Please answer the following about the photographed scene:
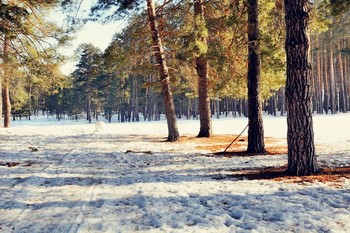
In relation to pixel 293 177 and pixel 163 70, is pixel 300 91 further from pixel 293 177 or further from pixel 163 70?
pixel 163 70

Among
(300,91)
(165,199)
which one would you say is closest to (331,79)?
(300,91)

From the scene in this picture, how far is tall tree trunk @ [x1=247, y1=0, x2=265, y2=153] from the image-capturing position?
9.41 meters

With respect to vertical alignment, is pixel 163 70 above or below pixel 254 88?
above

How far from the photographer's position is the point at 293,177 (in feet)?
19.9

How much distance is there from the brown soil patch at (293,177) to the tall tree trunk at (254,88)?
2532 millimetres

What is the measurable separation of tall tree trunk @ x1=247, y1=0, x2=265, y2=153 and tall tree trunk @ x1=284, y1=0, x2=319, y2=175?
3036 millimetres

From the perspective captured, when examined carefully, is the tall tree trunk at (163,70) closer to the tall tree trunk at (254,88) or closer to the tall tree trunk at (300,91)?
the tall tree trunk at (254,88)

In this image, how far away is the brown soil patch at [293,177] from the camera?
18.8 feet

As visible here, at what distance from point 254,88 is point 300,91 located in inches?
131

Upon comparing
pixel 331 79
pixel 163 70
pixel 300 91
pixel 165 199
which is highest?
pixel 331 79

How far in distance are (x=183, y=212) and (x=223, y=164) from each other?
3936 mm

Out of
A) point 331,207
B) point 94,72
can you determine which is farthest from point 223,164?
point 94,72

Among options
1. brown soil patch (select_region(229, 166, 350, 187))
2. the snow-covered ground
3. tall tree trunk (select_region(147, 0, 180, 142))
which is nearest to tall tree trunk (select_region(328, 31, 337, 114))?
tall tree trunk (select_region(147, 0, 180, 142))

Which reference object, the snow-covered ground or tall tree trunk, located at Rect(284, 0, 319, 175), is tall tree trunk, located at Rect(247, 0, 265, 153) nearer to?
the snow-covered ground
